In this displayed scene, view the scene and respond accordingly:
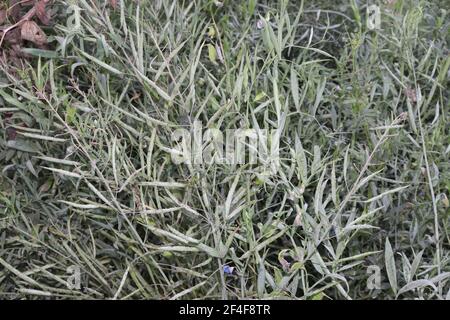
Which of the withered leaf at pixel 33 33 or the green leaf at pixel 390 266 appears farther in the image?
the withered leaf at pixel 33 33

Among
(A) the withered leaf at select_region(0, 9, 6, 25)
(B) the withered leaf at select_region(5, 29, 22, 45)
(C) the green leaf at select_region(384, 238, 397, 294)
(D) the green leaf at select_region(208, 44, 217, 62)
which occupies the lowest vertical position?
(C) the green leaf at select_region(384, 238, 397, 294)

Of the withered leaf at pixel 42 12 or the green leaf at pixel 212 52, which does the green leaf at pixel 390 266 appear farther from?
the withered leaf at pixel 42 12

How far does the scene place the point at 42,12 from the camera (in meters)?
1.38

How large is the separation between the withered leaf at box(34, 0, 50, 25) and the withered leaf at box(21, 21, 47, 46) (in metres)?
0.02

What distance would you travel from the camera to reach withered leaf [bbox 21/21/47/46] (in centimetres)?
136

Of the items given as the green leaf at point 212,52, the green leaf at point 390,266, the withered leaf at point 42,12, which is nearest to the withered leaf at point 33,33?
the withered leaf at point 42,12

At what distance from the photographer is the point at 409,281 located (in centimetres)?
120

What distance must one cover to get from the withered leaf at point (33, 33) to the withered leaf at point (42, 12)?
24 millimetres

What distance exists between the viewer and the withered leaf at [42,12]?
1.37 m

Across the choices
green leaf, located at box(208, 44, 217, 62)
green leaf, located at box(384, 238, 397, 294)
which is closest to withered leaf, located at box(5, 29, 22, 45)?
green leaf, located at box(208, 44, 217, 62)

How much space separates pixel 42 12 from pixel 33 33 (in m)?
0.05

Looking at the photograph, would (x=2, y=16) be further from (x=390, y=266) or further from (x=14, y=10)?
(x=390, y=266)

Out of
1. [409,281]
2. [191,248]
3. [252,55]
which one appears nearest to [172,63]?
[252,55]

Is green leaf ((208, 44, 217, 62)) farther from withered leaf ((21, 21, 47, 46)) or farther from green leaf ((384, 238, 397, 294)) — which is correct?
green leaf ((384, 238, 397, 294))
